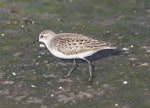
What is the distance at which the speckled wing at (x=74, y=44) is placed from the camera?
16.7m

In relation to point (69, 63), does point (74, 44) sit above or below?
above

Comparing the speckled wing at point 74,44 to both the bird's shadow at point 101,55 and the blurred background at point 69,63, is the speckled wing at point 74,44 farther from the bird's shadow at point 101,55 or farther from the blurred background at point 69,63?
the bird's shadow at point 101,55

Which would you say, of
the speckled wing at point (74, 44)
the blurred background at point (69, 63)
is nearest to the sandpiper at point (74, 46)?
the speckled wing at point (74, 44)

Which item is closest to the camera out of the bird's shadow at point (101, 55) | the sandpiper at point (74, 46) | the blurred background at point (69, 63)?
the blurred background at point (69, 63)

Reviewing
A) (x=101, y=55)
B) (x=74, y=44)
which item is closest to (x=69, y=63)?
(x=101, y=55)

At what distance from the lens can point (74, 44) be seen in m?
16.7

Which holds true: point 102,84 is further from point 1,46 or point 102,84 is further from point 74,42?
point 1,46

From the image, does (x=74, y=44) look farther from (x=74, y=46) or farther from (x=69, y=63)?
(x=69, y=63)

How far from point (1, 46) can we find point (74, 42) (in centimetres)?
424

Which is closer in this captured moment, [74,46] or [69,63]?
[74,46]

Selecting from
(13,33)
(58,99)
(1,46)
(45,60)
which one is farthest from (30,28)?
(58,99)

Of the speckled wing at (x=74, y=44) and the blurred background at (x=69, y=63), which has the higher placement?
the speckled wing at (x=74, y=44)

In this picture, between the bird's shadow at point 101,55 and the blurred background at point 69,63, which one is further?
the bird's shadow at point 101,55

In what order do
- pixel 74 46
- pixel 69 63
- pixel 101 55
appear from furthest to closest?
1. pixel 101 55
2. pixel 69 63
3. pixel 74 46
